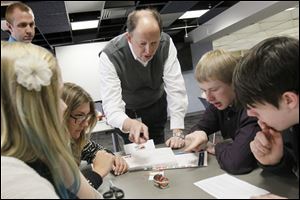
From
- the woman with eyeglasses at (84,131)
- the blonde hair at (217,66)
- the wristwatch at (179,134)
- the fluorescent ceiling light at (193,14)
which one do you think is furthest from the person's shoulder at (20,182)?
the wristwatch at (179,134)

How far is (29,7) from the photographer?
80 cm

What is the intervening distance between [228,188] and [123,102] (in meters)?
0.81

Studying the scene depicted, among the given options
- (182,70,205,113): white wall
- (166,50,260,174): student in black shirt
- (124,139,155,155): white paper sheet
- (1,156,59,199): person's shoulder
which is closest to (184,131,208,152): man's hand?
(166,50,260,174): student in black shirt

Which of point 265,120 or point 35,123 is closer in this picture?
point 35,123

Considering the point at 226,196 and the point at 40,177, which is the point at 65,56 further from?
the point at 226,196

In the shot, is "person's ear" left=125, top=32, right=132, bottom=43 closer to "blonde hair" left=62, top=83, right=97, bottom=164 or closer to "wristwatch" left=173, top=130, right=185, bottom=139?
"blonde hair" left=62, top=83, right=97, bottom=164

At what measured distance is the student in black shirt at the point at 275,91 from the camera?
0.63 metres

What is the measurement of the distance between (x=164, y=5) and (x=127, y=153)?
590mm

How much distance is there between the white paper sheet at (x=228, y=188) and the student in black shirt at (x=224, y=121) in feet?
0.22

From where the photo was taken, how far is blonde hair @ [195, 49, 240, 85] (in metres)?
1.02

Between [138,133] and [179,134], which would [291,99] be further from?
[179,134]

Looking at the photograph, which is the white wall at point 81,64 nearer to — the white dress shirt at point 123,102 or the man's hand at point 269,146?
the white dress shirt at point 123,102

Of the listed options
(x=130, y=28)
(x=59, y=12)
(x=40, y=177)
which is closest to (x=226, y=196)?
(x=40, y=177)

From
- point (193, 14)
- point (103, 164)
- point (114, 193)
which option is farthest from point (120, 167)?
point (193, 14)
